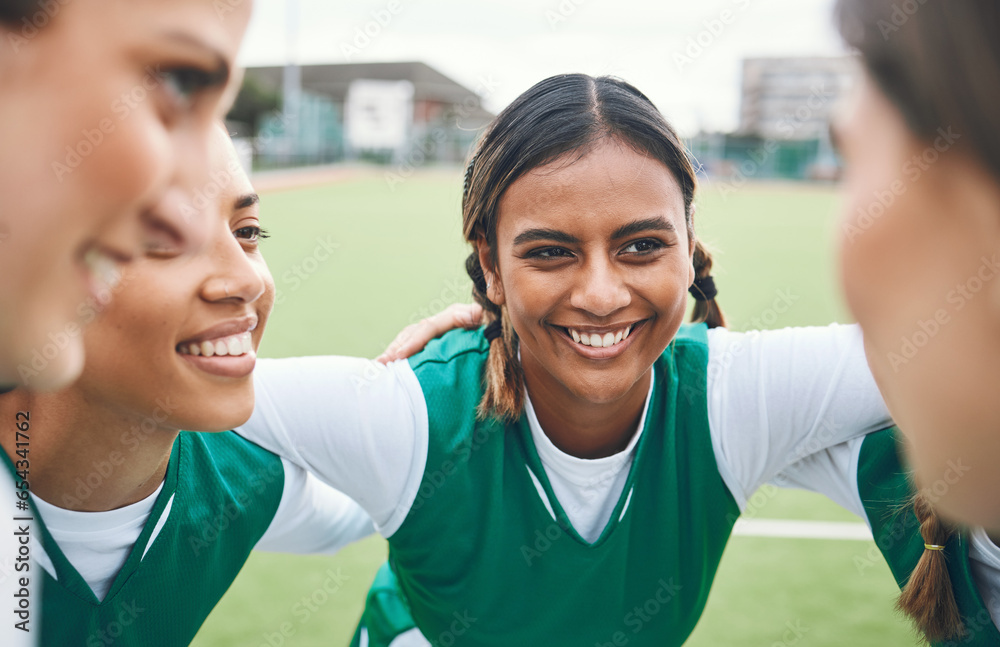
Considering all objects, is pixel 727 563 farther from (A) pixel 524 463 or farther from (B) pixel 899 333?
(B) pixel 899 333

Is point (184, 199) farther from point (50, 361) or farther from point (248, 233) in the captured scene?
point (248, 233)

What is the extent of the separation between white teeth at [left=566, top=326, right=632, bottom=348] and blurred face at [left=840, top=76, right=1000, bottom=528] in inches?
36.6

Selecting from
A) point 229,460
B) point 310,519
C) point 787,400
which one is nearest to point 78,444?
point 229,460

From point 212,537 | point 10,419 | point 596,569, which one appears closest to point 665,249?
point 596,569

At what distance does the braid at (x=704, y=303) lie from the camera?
84.0 inches

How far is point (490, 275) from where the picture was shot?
2.00m

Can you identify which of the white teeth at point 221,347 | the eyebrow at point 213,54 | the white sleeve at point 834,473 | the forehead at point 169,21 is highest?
the forehead at point 169,21

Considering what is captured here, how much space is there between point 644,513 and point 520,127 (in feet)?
3.22

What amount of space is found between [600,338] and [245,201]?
845mm

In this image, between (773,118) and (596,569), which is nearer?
(596,569)

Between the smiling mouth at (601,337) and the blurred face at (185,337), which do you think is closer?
the blurred face at (185,337)

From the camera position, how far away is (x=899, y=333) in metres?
0.84

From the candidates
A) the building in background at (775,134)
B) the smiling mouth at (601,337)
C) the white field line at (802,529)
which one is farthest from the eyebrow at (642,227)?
the building in background at (775,134)

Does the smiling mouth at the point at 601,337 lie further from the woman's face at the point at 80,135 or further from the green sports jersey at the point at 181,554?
the woman's face at the point at 80,135
